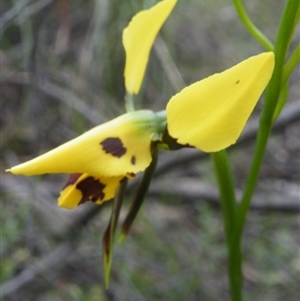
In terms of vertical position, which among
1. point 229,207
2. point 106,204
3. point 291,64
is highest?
point 291,64

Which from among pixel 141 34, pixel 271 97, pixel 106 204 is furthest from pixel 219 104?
pixel 106 204

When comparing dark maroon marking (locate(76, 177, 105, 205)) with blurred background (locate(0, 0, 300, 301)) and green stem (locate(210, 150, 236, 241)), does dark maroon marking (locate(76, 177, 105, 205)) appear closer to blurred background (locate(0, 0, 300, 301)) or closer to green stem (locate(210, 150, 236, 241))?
green stem (locate(210, 150, 236, 241))

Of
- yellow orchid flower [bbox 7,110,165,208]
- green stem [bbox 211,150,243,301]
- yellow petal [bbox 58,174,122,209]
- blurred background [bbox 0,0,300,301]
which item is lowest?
blurred background [bbox 0,0,300,301]

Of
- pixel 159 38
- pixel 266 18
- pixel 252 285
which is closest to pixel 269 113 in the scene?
pixel 159 38

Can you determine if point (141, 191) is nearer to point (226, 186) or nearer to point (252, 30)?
point (226, 186)

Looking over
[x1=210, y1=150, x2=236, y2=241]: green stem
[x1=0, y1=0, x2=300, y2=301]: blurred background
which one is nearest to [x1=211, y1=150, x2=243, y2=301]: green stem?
[x1=210, y1=150, x2=236, y2=241]: green stem

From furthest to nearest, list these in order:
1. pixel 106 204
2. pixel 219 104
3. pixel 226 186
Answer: pixel 106 204 < pixel 226 186 < pixel 219 104

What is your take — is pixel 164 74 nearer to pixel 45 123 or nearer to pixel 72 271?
pixel 45 123
